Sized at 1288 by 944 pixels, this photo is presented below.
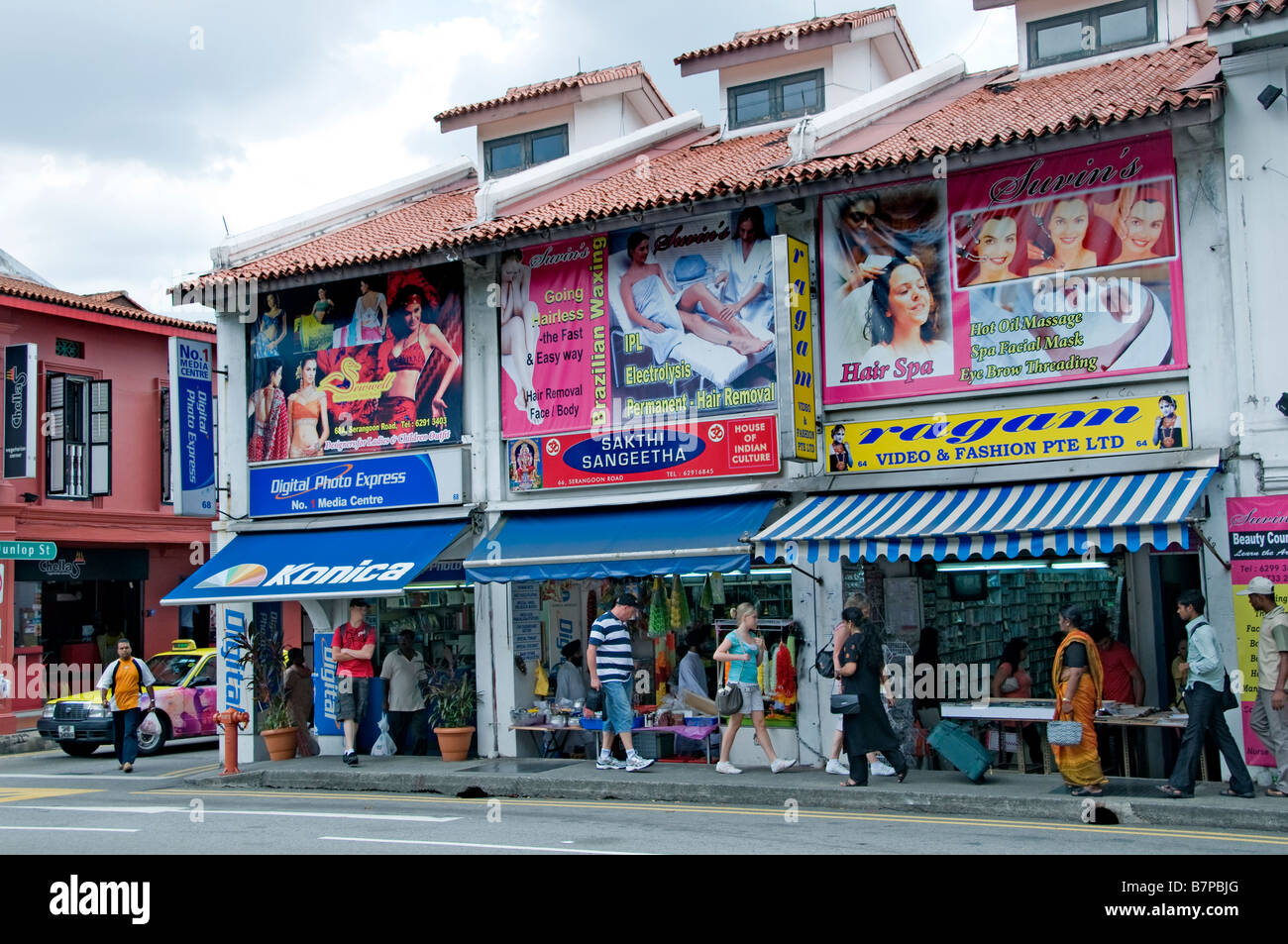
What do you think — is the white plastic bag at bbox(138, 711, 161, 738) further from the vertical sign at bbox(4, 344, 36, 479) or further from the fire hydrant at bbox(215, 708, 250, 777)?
the vertical sign at bbox(4, 344, 36, 479)

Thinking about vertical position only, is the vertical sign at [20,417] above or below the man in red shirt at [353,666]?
above

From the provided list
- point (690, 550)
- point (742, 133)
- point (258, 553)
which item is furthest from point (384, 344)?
point (742, 133)

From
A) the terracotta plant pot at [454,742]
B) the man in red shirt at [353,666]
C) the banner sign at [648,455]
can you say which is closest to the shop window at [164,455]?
the man in red shirt at [353,666]

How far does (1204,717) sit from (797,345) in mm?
5607

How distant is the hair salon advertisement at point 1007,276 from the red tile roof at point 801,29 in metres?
6.83

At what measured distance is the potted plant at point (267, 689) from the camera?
1688 cm

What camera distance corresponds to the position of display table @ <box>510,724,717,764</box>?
14539 millimetres

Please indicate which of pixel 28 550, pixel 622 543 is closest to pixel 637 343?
pixel 622 543

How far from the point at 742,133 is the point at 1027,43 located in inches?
181

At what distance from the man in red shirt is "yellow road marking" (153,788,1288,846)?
1288mm

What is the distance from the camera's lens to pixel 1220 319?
12.6 metres

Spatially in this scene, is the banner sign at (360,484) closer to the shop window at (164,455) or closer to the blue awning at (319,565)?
the blue awning at (319,565)
